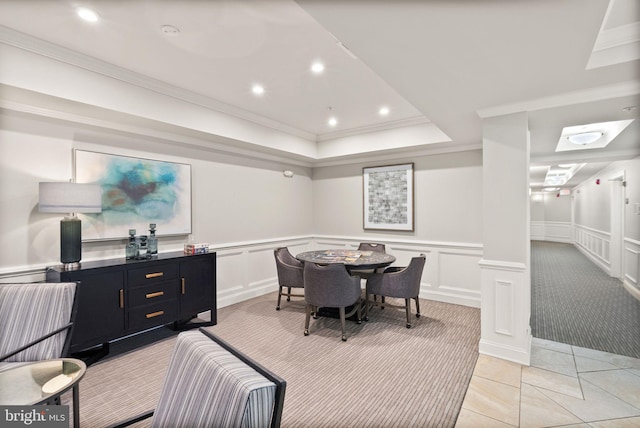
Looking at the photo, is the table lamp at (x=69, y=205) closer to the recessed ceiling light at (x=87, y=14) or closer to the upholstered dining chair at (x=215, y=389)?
the recessed ceiling light at (x=87, y=14)

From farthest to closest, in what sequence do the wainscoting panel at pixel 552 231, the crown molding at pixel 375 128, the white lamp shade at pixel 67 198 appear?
the wainscoting panel at pixel 552 231
the crown molding at pixel 375 128
the white lamp shade at pixel 67 198

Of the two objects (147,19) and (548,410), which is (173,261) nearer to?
(147,19)

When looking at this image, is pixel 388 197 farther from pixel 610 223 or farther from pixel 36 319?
pixel 610 223

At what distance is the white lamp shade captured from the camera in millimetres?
2549

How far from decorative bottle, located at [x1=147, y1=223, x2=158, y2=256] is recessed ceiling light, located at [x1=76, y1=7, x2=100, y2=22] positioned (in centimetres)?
206

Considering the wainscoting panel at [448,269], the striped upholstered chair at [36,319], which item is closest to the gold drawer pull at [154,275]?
the striped upholstered chair at [36,319]

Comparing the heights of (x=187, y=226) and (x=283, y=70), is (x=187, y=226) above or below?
below

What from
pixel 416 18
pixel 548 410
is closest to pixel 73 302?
pixel 416 18

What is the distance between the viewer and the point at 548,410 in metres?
2.12

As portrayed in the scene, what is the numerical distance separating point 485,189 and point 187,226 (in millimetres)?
3563

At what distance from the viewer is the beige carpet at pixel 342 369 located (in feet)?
6.94

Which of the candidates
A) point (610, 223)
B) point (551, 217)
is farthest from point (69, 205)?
point (551, 217)

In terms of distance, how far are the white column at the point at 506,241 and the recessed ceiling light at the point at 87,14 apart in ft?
10.9

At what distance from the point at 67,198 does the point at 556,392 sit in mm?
4289
